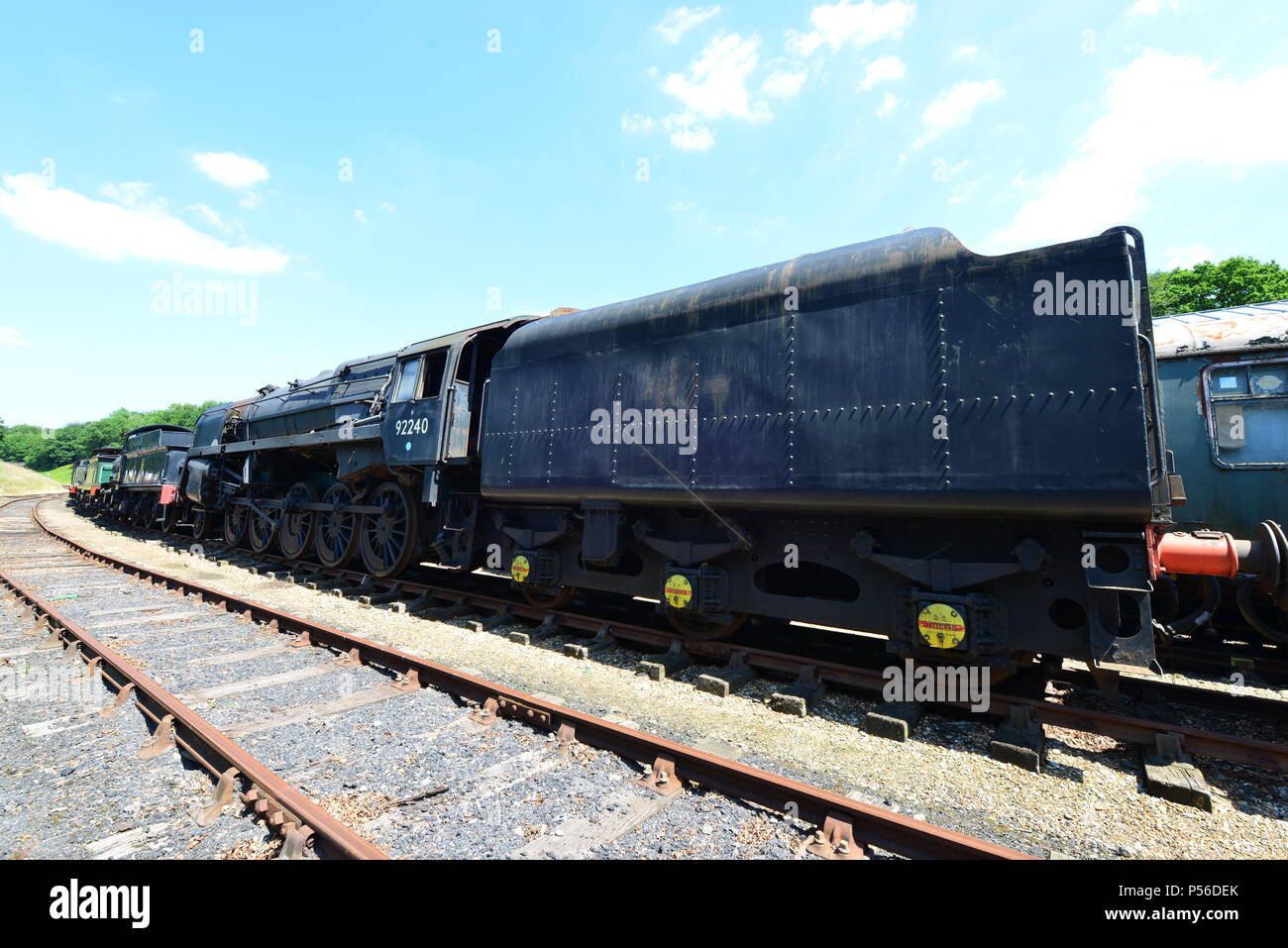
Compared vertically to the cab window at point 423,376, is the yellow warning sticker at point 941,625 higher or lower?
lower

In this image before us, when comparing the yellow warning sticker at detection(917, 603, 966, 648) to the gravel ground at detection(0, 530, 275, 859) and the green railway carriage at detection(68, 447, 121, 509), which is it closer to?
the gravel ground at detection(0, 530, 275, 859)

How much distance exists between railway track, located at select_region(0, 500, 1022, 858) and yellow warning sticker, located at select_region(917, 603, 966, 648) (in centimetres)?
166

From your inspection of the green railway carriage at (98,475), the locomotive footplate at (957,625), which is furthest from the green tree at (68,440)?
the locomotive footplate at (957,625)

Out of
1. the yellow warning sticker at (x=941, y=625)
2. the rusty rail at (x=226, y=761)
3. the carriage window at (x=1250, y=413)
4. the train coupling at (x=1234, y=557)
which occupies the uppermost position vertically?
the carriage window at (x=1250, y=413)

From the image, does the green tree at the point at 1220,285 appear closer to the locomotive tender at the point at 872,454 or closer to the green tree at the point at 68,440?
the locomotive tender at the point at 872,454

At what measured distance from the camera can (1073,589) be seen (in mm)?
3900

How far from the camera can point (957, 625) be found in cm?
405

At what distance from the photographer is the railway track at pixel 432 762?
9.06 ft

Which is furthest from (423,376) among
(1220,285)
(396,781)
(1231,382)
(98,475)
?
(1220,285)

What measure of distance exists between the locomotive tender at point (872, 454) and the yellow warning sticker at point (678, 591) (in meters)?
0.03

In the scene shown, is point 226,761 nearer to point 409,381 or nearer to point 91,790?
point 91,790

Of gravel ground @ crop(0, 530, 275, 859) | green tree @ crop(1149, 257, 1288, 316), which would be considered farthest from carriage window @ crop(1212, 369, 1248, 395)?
green tree @ crop(1149, 257, 1288, 316)

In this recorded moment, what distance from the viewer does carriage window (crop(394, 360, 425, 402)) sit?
8328mm
